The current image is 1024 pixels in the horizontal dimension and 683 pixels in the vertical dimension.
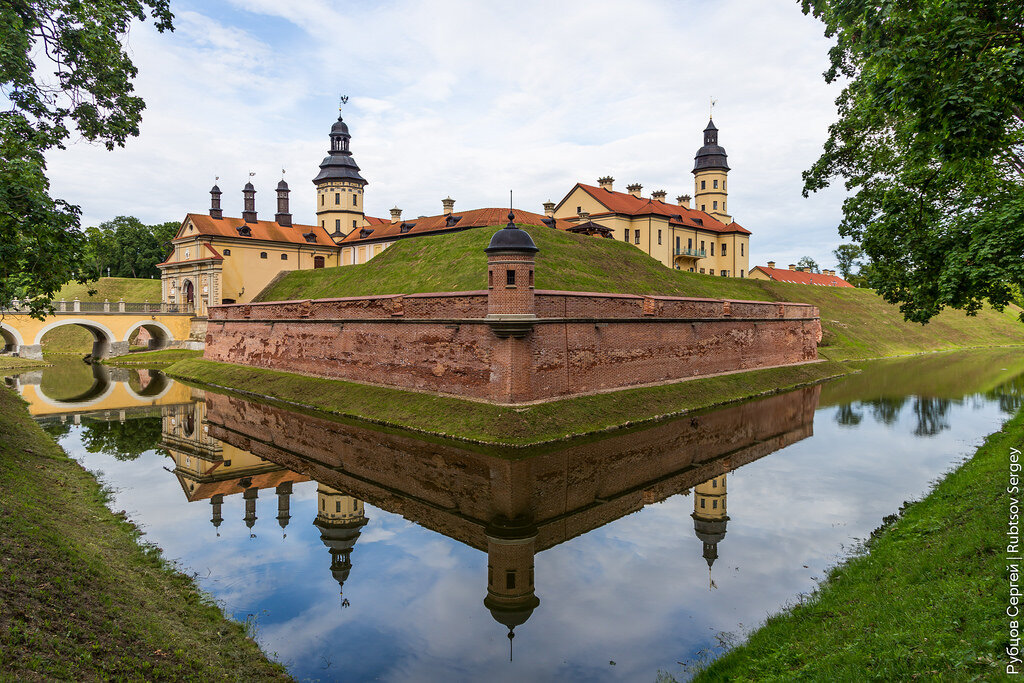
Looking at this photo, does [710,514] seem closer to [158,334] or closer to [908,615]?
[908,615]

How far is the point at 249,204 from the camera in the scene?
210 ft

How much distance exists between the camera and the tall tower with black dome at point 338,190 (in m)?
67.9

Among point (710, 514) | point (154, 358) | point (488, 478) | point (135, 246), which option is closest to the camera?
point (710, 514)

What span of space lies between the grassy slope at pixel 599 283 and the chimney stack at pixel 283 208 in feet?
52.2

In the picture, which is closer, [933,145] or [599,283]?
[933,145]

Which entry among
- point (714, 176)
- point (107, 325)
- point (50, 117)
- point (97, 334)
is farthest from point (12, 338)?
point (714, 176)

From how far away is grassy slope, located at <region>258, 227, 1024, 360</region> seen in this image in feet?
107

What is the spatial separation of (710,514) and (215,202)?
64.2 m

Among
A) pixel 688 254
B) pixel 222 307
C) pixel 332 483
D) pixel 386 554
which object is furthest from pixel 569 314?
pixel 688 254

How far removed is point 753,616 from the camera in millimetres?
8570

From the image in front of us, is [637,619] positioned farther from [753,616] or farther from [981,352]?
[981,352]

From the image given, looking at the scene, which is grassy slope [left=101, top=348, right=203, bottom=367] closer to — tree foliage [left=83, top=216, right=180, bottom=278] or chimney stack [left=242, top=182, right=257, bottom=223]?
chimney stack [left=242, top=182, right=257, bottom=223]

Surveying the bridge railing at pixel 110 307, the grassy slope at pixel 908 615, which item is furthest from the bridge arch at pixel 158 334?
the grassy slope at pixel 908 615

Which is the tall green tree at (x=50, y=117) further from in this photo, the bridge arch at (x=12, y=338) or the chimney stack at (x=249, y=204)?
the chimney stack at (x=249, y=204)
